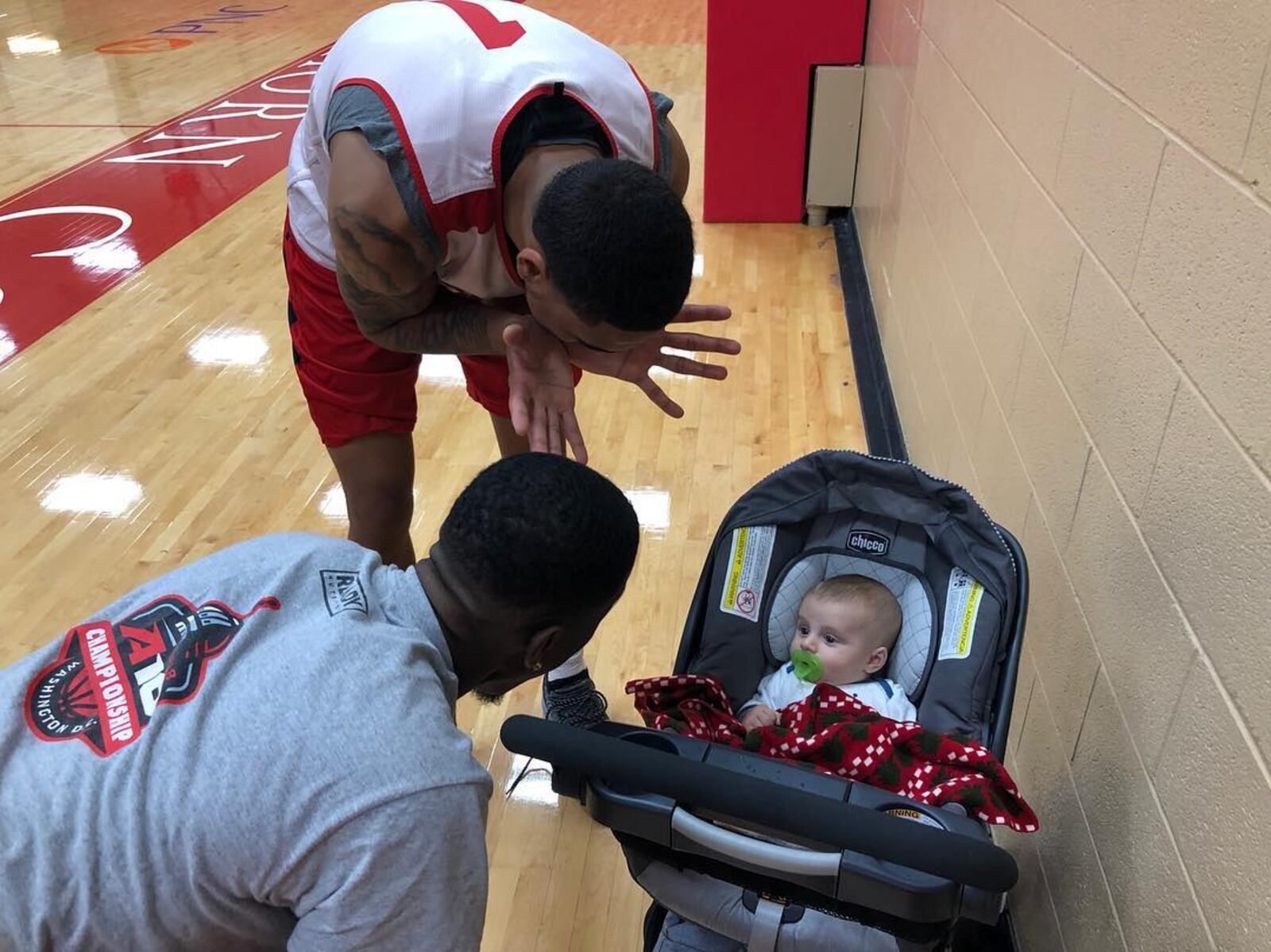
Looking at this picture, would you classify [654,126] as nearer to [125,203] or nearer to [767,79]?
[767,79]

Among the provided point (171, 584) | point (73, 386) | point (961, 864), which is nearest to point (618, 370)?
point (171, 584)

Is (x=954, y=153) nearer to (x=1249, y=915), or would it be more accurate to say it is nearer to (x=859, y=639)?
(x=859, y=639)

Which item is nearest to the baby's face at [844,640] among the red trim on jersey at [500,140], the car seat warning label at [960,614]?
the car seat warning label at [960,614]

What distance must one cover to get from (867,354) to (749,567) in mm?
1930

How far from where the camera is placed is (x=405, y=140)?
1248mm

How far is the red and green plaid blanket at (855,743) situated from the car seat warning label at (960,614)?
6.0 inches

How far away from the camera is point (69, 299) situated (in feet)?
12.5

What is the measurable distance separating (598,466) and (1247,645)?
1975mm

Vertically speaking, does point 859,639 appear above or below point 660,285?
below

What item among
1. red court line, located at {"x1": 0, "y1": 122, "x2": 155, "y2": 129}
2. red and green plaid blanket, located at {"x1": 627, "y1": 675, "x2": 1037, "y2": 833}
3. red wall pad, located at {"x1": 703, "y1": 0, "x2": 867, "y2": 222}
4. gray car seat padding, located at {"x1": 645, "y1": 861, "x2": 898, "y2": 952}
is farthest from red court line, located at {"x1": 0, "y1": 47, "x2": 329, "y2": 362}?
gray car seat padding, located at {"x1": 645, "y1": 861, "x2": 898, "y2": 952}

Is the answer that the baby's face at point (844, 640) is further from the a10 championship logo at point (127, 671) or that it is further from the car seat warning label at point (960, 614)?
the a10 championship logo at point (127, 671)

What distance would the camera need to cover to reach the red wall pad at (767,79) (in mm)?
4000

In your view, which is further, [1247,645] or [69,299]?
[69,299]

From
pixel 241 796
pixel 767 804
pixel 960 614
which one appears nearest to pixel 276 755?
pixel 241 796
